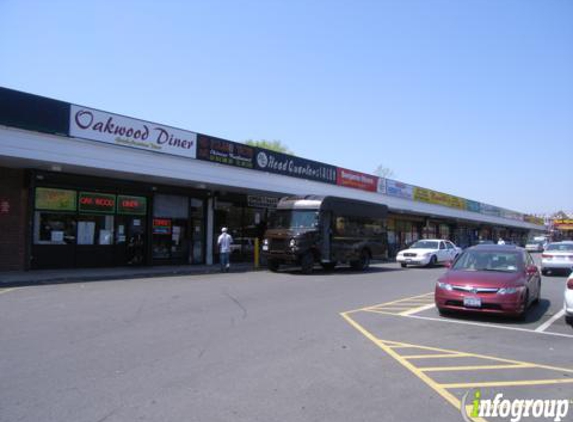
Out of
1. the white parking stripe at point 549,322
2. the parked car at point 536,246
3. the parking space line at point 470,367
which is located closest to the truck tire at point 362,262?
the white parking stripe at point 549,322

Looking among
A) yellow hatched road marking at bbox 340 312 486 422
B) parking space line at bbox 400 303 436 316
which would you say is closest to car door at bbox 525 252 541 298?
parking space line at bbox 400 303 436 316

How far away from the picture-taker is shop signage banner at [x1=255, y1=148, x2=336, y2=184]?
25391mm

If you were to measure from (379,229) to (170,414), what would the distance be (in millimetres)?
21959

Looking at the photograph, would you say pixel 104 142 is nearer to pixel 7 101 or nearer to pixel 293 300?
pixel 7 101

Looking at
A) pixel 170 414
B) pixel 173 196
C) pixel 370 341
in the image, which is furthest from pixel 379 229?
pixel 170 414

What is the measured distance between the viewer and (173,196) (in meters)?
22.6

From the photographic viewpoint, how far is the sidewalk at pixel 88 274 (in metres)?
15.1

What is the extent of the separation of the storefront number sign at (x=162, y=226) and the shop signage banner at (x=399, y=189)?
61.8 ft

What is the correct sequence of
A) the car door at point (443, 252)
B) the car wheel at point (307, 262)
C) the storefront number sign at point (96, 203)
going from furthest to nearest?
the car door at point (443, 252) → the car wheel at point (307, 262) → the storefront number sign at point (96, 203)

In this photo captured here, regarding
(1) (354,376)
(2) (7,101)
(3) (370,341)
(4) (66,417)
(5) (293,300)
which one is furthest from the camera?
(2) (7,101)

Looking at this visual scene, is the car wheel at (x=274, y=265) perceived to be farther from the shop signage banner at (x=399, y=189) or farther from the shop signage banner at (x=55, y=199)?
the shop signage banner at (x=399, y=189)

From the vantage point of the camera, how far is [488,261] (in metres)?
11.2

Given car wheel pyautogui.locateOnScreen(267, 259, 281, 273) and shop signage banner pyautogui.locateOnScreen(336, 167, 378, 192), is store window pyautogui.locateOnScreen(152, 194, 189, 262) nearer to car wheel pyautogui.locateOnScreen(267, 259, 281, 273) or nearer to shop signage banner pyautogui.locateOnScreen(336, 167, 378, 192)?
car wheel pyautogui.locateOnScreen(267, 259, 281, 273)

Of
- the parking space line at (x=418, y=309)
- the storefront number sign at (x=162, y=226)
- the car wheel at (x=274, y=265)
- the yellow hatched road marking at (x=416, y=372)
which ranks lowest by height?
the yellow hatched road marking at (x=416, y=372)
